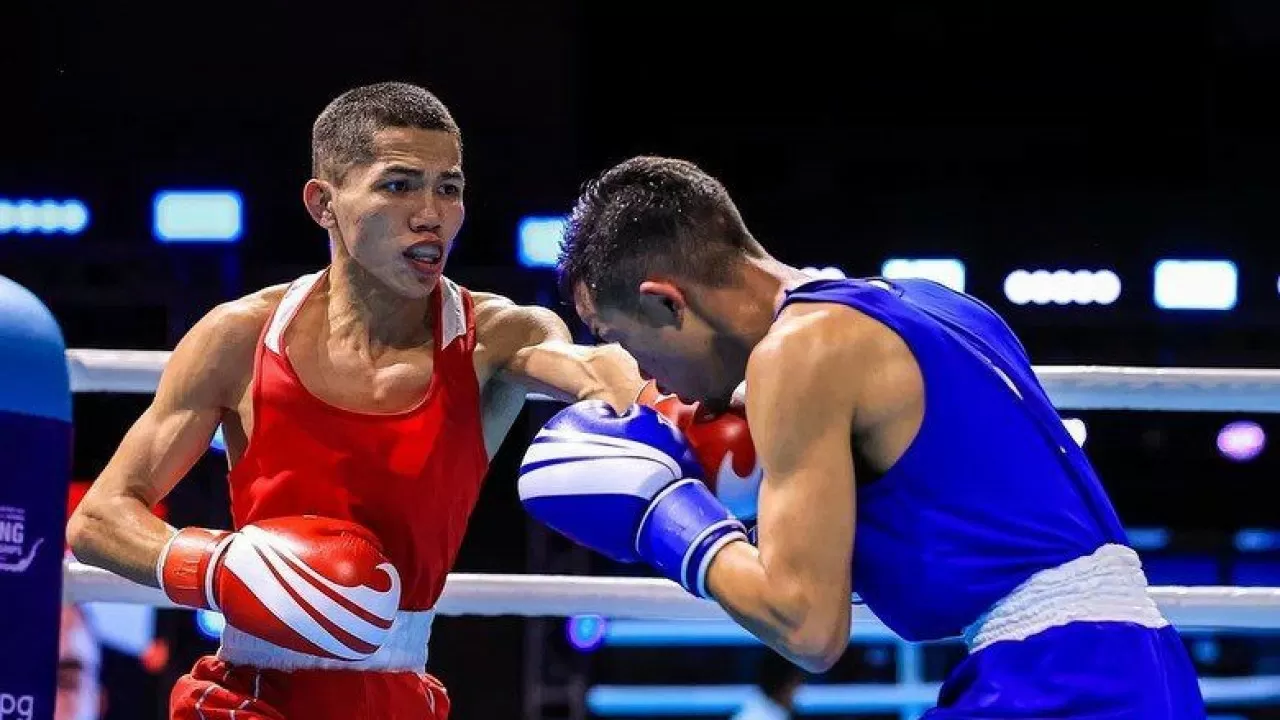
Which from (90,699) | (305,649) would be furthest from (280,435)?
(90,699)

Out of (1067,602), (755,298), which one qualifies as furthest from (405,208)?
(1067,602)

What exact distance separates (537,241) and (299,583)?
519 cm

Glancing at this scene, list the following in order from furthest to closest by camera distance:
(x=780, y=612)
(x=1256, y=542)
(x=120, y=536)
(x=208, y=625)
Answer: (x=1256, y=542) → (x=208, y=625) → (x=120, y=536) → (x=780, y=612)

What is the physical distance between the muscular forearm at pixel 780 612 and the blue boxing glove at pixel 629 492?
38 mm

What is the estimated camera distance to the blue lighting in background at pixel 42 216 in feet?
24.8

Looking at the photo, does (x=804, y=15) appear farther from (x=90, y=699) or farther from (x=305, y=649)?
(x=305, y=649)

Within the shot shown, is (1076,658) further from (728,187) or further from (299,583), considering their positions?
(728,187)

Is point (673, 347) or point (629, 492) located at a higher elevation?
point (673, 347)

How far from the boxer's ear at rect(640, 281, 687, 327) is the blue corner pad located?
0.93m

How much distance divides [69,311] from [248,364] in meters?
5.29

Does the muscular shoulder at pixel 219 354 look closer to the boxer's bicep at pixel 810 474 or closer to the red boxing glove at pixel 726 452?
the red boxing glove at pixel 726 452

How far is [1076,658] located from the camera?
190cm

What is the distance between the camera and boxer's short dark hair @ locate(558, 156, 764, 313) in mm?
2072

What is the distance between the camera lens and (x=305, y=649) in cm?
237
